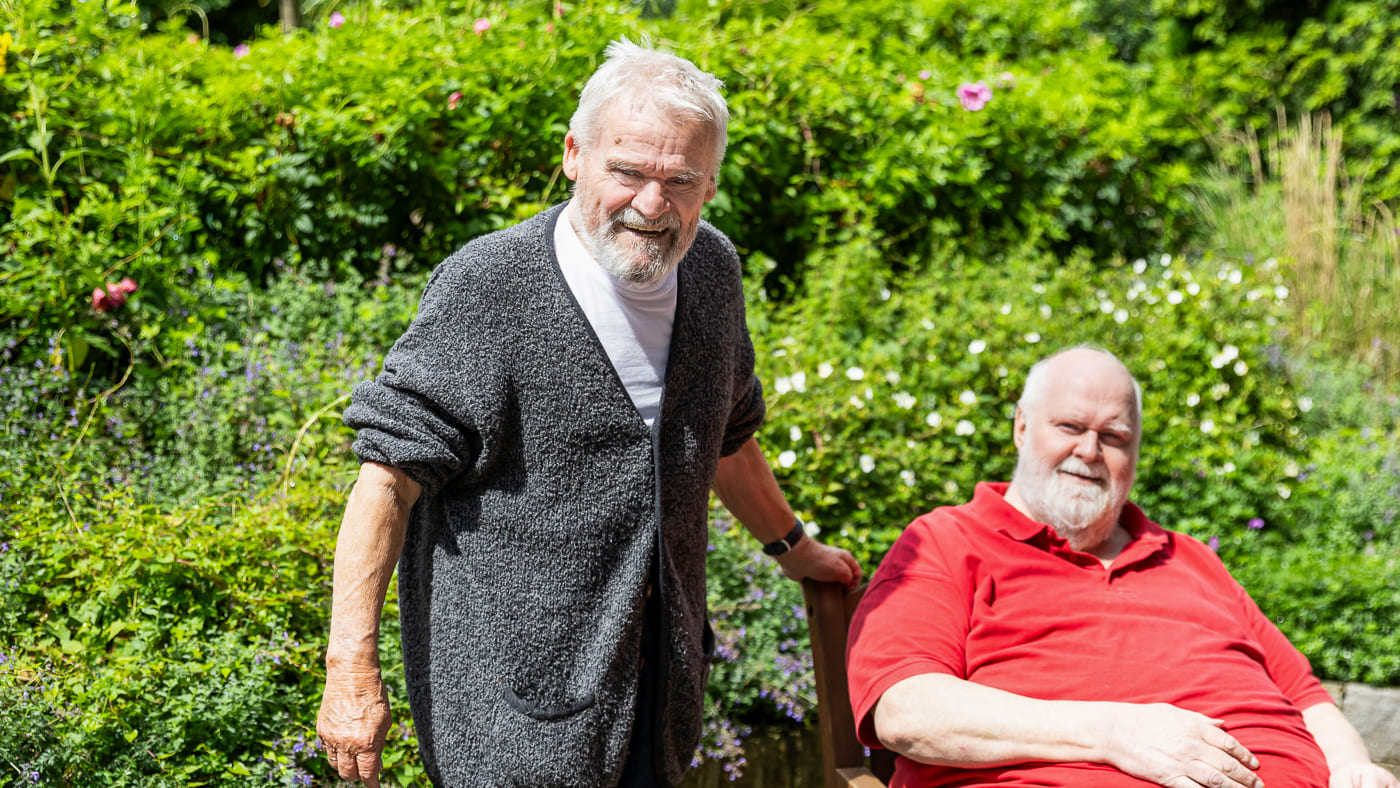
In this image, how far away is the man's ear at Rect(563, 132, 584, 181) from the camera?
162cm

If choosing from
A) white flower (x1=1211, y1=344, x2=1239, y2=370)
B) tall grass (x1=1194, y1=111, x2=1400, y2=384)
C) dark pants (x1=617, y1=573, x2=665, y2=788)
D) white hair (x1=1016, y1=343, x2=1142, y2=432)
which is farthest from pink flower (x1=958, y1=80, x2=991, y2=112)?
dark pants (x1=617, y1=573, x2=665, y2=788)

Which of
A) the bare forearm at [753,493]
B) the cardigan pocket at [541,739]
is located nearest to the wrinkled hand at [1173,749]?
the bare forearm at [753,493]

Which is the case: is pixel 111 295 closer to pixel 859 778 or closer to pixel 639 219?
pixel 639 219

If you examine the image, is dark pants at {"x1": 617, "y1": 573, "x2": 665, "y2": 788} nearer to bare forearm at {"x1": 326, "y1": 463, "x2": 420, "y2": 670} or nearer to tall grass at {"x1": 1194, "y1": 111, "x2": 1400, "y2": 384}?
bare forearm at {"x1": 326, "y1": 463, "x2": 420, "y2": 670}

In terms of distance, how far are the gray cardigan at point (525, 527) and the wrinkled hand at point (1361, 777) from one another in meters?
1.30

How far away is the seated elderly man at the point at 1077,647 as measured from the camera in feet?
6.15

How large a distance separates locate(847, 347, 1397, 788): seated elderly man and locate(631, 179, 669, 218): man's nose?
2.99 feet

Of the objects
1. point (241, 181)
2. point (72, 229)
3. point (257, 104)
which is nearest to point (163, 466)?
point (72, 229)

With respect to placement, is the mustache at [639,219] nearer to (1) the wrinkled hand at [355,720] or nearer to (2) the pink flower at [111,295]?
(1) the wrinkled hand at [355,720]

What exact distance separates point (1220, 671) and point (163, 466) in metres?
2.49

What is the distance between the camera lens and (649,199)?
1.55m

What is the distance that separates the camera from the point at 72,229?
3250 mm

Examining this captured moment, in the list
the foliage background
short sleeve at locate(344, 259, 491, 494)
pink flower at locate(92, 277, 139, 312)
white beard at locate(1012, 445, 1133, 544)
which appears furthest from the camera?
pink flower at locate(92, 277, 139, 312)

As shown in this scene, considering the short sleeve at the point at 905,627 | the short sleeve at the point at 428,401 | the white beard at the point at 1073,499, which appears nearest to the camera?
the short sleeve at the point at 428,401
